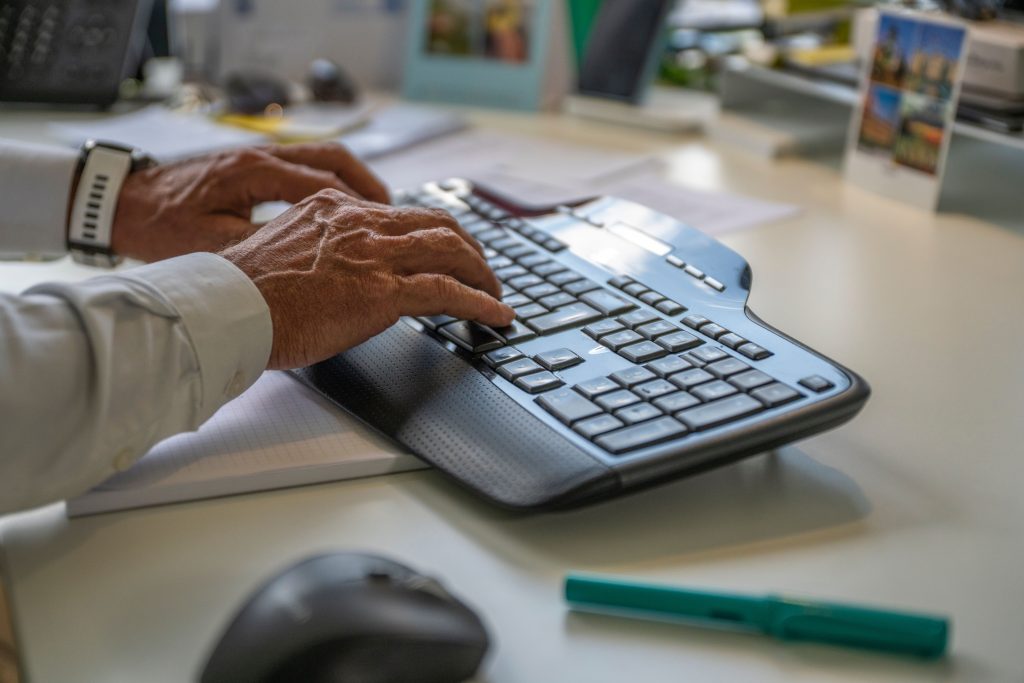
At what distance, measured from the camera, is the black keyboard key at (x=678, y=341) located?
735 mm

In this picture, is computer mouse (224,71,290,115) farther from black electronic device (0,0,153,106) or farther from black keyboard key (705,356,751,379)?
black keyboard key (705,356,751,379)

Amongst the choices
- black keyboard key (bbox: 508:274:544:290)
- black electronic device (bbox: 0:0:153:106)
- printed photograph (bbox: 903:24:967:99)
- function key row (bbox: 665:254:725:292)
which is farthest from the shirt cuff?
black electronic device (bbox: 0:0:153:106)

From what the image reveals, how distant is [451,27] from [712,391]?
1.14 meters

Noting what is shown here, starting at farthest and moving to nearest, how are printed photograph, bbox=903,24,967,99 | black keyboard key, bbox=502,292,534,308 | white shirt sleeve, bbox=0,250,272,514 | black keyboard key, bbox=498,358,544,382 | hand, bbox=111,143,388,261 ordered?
printed photograph, bbox=903,24,967,99
hand, bbox=111,143,388,261
black keyboard key, bbox=502,292,534,308
black keyboard key, bbox=498,358,544,382
white shirt sleeve, bbox=0,250,272,514

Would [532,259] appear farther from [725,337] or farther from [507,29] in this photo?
[507,29]

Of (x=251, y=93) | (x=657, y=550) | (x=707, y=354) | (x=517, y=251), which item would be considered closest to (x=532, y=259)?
(x=517, y=251)

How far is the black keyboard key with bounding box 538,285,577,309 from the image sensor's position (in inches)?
32.2

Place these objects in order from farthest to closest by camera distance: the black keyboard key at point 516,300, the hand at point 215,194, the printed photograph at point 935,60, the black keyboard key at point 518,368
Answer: the printed photograph at point 935,60 → the hand at point 215,194 → the black keyboard key at point 516,300 → the black keyboard key at point 518,368

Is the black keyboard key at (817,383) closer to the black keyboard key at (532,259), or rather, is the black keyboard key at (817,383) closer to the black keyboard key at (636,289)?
the black keyboard key at (636,289)

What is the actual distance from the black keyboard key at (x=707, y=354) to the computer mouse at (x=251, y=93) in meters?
0.96

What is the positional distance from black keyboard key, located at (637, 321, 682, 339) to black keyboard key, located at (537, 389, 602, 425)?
3.5 inches

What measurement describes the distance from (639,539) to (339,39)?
50.1 inches

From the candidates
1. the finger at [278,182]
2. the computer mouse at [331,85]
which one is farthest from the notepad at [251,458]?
the computer mouse at [331,85]

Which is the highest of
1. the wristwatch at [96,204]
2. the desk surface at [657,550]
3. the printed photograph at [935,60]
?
the printed photograph at [935,60]
